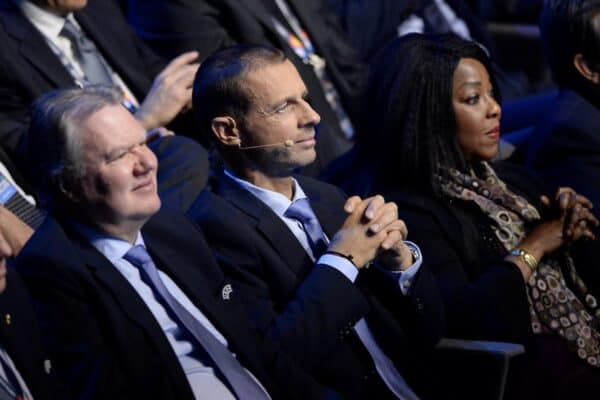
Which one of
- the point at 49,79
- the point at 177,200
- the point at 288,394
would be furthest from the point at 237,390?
the point at 49,79

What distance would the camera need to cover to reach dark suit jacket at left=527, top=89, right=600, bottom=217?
10.4ft

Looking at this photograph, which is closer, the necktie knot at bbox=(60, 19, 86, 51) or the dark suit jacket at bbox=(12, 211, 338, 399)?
the dark suit jacket at bbox=(12, 211, 338, 399)

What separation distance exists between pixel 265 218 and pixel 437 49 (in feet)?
2.30

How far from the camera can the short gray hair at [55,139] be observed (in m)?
2.28

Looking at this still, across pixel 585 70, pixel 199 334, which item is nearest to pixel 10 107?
pixel 199 334

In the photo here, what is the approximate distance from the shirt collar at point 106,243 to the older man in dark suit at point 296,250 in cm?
24

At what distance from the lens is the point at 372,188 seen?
9.57ft

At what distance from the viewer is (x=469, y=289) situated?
8.96ft

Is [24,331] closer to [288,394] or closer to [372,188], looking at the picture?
[288,394]

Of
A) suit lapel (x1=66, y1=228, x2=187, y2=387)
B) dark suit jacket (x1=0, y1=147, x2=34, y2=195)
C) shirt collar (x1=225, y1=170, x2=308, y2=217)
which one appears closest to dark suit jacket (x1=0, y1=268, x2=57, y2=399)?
suit lapel (x1=66, y1=228, x2=187, y2=387)

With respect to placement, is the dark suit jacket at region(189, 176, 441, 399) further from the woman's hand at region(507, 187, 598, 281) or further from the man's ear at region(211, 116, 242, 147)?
the woman's hand at region(507, 187, 598, 281)

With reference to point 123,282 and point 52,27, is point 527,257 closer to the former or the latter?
point 123,282

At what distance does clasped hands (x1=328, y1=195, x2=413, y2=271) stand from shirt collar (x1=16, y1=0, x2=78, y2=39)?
126 centimetres

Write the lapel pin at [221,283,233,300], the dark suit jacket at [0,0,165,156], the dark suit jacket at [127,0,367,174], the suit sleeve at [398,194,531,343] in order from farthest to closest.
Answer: the dark suit jacket at [127,0,367,174] < the dark suit jacket at [0,0,165,156] < the suit sleeve at [398,194,531,343] < the lapel pin at [221,283,233,300]
